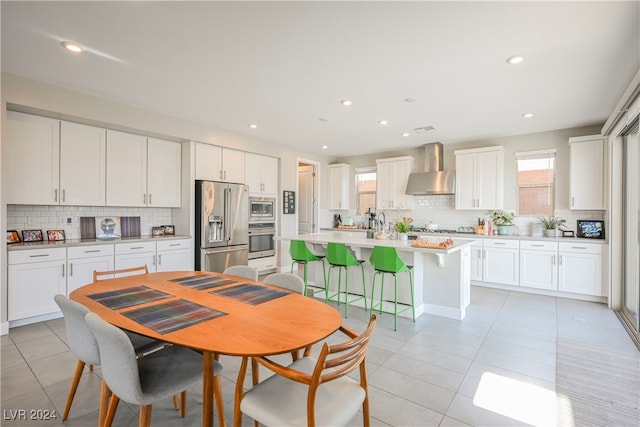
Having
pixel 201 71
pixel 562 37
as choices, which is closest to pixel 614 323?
pixel 562 37

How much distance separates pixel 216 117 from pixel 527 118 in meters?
4.61

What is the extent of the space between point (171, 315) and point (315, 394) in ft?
3.08

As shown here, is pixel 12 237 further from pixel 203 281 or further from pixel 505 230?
pixel 505 230

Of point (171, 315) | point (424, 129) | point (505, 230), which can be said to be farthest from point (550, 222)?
point (171, 315)

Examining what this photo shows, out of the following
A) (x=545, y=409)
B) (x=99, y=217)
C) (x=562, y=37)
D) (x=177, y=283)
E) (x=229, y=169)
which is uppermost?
(x=562, y=37)

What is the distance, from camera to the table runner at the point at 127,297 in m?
1.90

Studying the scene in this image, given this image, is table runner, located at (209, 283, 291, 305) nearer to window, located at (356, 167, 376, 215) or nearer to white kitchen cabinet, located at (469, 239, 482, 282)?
white kitchen cabinet, located at (469, 239, 482, 282)

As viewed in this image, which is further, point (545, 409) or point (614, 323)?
point (614, 323)

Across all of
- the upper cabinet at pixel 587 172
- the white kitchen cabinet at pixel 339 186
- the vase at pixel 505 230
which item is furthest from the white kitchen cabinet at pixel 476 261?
the white kitchen cabinet at pixel 339 186

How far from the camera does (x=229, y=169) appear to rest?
5.41 m

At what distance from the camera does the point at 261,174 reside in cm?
600

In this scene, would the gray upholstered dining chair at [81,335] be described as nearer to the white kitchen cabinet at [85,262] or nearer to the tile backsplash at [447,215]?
the white kitchen cabinet at [85,262]

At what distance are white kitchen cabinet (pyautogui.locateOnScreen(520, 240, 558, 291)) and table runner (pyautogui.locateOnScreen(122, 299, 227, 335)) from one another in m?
5.00

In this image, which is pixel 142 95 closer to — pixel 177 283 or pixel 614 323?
pixel 177 283
